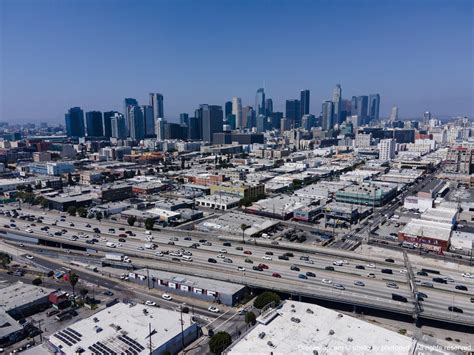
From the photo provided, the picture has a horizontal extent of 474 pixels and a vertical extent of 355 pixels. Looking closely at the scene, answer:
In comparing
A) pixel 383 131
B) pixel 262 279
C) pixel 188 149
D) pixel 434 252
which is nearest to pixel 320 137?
pixel 383 131

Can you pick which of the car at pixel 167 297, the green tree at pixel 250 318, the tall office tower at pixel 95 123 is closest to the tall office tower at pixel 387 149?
the car at pixel 167 297

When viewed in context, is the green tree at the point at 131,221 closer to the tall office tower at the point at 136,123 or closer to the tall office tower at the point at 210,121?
the tall office tower at the point at 210,121

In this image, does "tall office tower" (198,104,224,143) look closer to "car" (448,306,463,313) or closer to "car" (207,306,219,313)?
"car" (207,306,219,313)

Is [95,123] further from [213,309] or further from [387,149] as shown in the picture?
[213,309]

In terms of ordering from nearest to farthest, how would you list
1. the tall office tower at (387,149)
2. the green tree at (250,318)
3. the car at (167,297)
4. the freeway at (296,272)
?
1. the green tree at (250,318)
2. the freeway at (296,272)
3. the car at (167,297)
4. the tall office tower at (387,149)

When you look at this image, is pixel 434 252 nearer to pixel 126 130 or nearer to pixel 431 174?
pixel 431 174
